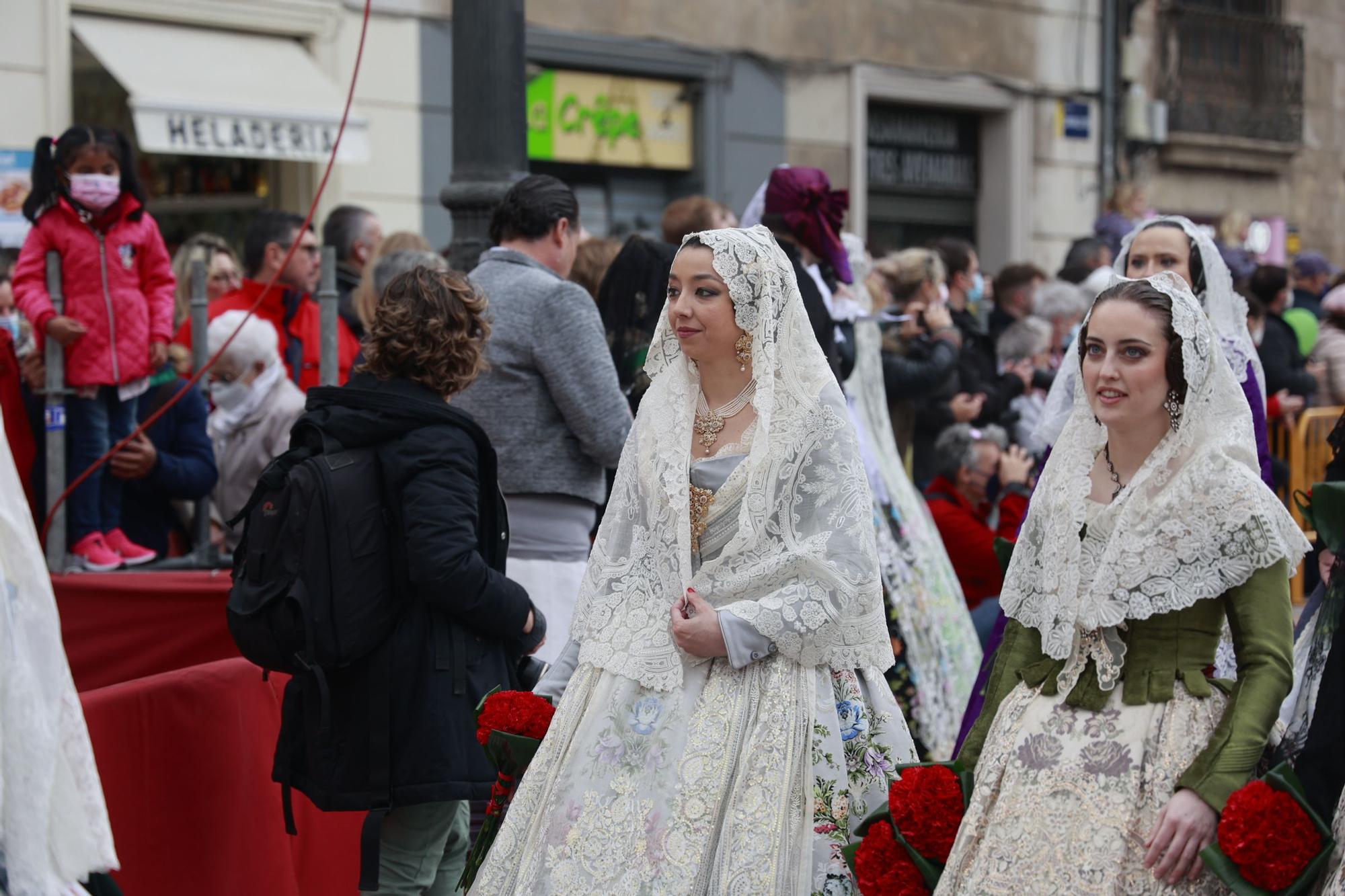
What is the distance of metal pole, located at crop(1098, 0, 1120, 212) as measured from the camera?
1711 centimetres

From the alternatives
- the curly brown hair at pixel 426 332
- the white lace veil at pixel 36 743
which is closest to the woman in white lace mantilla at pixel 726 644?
the curly brown hair at pixel 426 332

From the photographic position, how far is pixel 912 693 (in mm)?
6719

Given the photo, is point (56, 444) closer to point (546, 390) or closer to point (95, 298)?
point (95, 298)

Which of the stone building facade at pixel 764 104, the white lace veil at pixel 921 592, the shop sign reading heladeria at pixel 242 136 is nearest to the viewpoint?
the white lace veil at pixel 921 592

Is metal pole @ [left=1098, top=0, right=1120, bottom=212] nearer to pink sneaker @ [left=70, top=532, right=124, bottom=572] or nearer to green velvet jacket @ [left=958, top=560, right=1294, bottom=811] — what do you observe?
pink sneaker @ [left=70, top=532, right=124, bottom=572]

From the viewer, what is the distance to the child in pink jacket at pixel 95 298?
5992mm

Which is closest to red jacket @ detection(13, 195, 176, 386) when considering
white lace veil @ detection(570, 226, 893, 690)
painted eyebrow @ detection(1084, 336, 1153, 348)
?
white lace veil @ detection(570, 226, 893, 690)

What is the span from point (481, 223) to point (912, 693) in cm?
237

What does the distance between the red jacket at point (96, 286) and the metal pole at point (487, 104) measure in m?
1.14

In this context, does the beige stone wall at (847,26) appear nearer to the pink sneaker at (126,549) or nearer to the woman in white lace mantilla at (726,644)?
the pink sneaker at (126,549)

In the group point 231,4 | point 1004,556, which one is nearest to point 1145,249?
point 1004,556

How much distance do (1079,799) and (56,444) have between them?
12.5 feet

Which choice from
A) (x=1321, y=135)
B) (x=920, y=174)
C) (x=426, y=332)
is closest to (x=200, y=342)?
(x=426, y=332)

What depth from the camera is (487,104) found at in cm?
582
